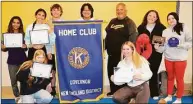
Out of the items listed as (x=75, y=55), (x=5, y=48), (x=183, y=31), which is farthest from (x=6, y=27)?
(x=183, y=31)

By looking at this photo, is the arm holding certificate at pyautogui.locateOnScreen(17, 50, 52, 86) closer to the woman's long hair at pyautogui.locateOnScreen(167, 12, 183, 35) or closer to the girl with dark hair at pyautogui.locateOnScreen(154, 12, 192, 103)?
the girl with dark hair at pyautogui.locateOnScreen(154, 12, 192, 103)

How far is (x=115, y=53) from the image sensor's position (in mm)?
3623

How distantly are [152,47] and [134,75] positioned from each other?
21.2 inches

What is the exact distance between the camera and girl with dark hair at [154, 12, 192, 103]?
11.4 ft

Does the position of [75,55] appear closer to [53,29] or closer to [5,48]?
[53,29]

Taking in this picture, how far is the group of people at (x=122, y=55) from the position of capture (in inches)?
131

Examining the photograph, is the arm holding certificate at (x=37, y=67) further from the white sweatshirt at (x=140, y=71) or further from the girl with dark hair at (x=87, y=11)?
the white sweatshirt at (x=140, y=71)

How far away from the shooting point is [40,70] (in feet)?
11.0

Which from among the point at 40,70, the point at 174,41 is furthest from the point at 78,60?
the point at 174,41

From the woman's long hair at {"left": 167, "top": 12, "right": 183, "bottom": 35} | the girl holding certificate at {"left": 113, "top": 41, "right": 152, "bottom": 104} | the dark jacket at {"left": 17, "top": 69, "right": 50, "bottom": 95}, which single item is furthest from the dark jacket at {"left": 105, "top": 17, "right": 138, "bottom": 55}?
the dark jacket at {"left": 17, "top": 69, "right": 50, "bottom": 95}

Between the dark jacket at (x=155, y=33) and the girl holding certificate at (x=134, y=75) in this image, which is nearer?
the girl holding certificate at (x=134, y=75)

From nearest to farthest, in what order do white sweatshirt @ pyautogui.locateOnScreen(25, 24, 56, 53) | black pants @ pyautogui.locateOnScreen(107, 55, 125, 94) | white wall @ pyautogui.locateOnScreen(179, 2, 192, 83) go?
white sweatshirt @ pyautogui.locateOnScreen(25, 24, 56, 53), black pants @ pyautogui.locateOnScreen(107, 55, 125, 94), white wall @ pyautogui.locateOnScreen(179, 2, 192, 83)

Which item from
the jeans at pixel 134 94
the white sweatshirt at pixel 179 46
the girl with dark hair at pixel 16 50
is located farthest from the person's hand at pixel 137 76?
the girl with dark hair at pixel 16 50

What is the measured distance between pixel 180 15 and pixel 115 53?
102 centimetres
